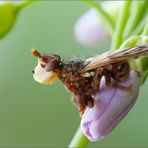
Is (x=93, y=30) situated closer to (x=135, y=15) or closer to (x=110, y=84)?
(x=135, y=15)

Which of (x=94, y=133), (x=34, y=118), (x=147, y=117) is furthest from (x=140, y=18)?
(x=34, y=118)

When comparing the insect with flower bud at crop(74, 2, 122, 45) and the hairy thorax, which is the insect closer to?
the hairy thorax

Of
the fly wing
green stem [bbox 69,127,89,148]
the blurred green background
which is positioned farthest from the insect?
the blurred green background

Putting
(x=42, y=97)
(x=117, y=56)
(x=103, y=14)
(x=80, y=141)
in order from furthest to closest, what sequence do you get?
(x=42, y=97)
(x=103, y=14)
(x=80, y=141)
(x=117, y=56)


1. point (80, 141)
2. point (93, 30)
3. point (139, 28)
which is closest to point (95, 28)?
point (93, 30)

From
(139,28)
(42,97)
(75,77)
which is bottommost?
(42,97)

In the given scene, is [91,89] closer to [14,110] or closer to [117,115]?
[117,115]

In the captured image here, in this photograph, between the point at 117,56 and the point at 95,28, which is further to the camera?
the point at 95,28
